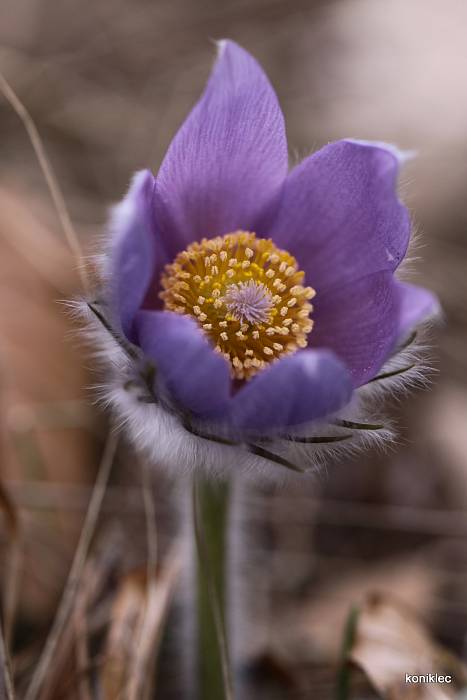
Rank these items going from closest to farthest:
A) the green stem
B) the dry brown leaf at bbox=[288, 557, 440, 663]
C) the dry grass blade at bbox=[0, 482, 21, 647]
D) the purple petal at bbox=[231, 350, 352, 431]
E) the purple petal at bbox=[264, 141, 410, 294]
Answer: the purple petal at bbox=[231, 350, 352, 431] → the purple petal at bbox=[264, 141, 410, 294] → the green stem → the dry grass blade at bbox=[0, 482, 21, 647] → the dry brown leaf at bbox=[288, 557, 440, 663]

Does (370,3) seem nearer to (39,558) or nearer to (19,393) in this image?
(19,393)

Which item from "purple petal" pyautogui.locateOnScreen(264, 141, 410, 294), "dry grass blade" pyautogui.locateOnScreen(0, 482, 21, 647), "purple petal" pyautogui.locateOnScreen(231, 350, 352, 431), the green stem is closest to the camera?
"purple petal" pyautogui.locateOnScreen(231, 350, 352, 431)

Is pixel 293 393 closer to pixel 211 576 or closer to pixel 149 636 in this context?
pixel 211 576

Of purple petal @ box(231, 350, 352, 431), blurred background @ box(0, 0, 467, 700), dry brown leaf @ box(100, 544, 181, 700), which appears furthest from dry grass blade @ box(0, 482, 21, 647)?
purple petal @ box(231, 350, 352, 431)

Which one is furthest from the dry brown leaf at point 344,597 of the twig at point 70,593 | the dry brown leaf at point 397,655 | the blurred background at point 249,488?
the twig at point 70,593

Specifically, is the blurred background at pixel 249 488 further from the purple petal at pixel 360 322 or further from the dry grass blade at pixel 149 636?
the purple petal at pixel 360 322

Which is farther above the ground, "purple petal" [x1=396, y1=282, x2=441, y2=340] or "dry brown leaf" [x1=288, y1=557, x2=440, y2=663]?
"purple petal" [x1=396, y1=282, x2=441, y2=340]

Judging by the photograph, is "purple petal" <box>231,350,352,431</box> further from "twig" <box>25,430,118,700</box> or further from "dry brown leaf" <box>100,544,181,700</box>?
"dry brown leaf" <box>100,544,181,700</box>

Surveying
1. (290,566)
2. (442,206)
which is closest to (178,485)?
(290,566)
